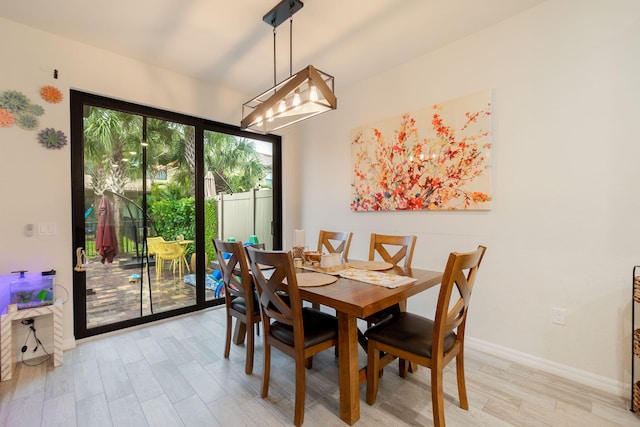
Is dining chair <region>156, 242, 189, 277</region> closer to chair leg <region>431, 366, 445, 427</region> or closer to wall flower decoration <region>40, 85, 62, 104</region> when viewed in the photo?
wall flower decoration <region>40, 85, 62, 104</region>

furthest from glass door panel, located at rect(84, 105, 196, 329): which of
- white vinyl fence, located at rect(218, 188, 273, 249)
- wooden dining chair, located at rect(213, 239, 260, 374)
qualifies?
wooden dining chair, located at rect(213, 239, 260, 374)

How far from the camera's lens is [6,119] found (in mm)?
2193

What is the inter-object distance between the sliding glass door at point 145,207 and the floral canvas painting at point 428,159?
169 centimetres

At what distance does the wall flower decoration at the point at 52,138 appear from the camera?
2.33 metres

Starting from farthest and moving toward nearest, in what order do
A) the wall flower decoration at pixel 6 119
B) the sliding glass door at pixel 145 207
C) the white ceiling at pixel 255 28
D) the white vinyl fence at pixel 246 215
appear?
the white vinyl fence at pixel 246 215, the sliding glass door at pixel 145 207, the wall flower decoration at pixel 6 119, the white ceiling at pixel 255 28

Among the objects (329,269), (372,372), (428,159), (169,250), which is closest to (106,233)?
(169,250)

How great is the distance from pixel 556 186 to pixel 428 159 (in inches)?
38.2

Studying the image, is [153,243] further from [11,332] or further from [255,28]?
[255,28]

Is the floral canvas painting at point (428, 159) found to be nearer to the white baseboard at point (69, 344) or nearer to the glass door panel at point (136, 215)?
the glass door panel at point (136, 215)

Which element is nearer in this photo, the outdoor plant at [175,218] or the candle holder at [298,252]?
Result: the candle holder at [298,252]

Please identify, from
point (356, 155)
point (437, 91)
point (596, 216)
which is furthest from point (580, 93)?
point (356, 155)

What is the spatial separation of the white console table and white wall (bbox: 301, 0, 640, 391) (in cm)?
312

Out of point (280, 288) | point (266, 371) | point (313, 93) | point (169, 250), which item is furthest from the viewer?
point (169, 250)

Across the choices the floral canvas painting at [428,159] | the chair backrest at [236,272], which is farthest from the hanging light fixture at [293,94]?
the floral canvas painting at [428,159]
